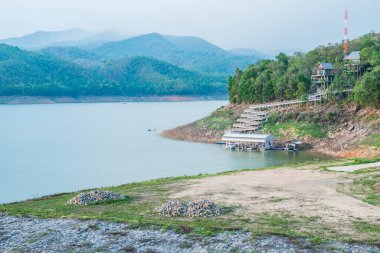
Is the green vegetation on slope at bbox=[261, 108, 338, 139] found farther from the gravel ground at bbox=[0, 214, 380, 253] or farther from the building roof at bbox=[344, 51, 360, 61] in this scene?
the gravel ground at bbox=[0, 214, 380, 253]

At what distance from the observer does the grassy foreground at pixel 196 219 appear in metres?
15.6

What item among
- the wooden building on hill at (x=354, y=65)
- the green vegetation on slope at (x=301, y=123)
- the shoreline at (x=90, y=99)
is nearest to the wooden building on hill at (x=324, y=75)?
the wooden building on hill at (x=354, y=65)

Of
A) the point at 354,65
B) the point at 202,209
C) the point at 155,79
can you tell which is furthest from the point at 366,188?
the point at 155,79

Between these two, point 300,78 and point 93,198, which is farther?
point 300,78

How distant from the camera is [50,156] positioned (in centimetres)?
4662

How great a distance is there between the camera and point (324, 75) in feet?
184

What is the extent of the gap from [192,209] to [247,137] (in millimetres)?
32404

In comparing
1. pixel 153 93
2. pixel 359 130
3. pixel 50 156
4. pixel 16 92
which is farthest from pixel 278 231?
pixel 153 93

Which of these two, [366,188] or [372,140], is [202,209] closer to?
[366,188]

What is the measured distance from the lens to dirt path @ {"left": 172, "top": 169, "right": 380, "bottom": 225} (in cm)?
1827

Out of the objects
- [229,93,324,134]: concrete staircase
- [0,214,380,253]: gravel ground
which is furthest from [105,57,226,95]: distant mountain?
[0,214,380,253]: gravel ground

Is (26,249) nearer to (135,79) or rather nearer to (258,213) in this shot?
(258,213)

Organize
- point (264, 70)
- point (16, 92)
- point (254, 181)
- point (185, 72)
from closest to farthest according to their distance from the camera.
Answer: point (254, 181)
point (264, 70)
point (16, 92)
point (185, 72)

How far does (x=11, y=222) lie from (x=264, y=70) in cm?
5227
